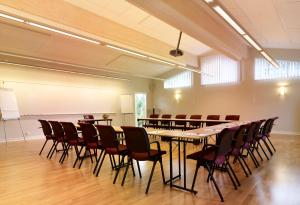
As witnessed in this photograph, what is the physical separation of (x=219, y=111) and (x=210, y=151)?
7625 mm

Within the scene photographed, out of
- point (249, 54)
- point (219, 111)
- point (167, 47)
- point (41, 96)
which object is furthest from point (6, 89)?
point (249, 54)

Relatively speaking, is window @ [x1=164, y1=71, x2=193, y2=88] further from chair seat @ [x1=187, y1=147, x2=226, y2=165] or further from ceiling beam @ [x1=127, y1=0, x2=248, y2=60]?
chair seat @ [x1=187, y1=147, x2=226, y2=165]

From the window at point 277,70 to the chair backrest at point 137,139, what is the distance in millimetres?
8243

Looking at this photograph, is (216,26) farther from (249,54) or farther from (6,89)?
(6,89)

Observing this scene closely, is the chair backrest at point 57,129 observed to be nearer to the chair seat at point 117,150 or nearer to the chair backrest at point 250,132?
the chair seat at point 117,150

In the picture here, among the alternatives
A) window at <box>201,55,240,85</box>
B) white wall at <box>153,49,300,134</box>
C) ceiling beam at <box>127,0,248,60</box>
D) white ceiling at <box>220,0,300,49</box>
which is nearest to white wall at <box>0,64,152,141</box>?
white wall at <box>153,49,300,134</box>

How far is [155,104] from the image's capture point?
1334 cm

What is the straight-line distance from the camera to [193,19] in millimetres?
4539

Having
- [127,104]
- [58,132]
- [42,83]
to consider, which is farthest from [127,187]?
[127,104]

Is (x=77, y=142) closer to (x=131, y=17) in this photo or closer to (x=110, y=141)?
(x=110, y=141)

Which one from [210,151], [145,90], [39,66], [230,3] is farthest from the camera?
[145,90]

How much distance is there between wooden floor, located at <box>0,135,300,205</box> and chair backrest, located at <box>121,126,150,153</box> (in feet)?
1.95

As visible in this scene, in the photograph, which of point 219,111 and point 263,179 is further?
point 219,111

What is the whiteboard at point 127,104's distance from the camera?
37.9 feet
